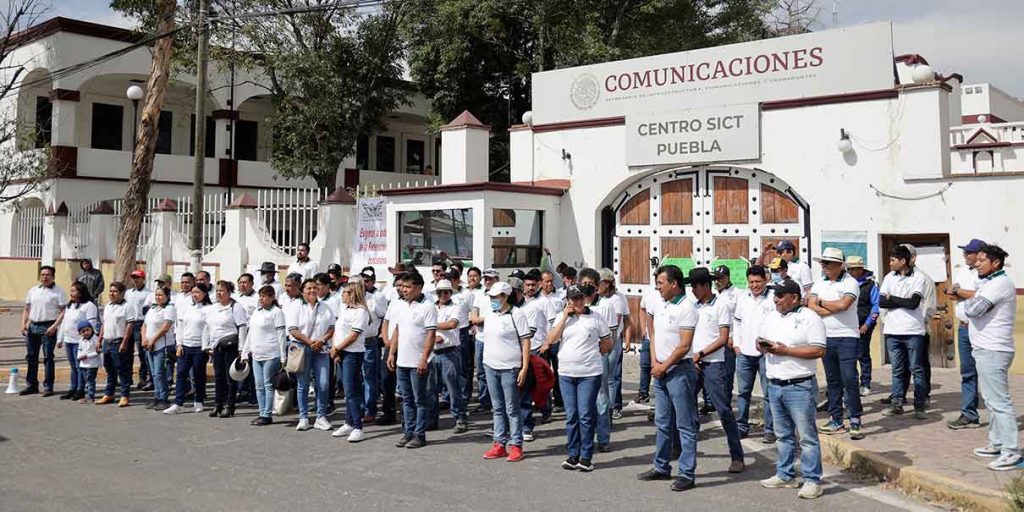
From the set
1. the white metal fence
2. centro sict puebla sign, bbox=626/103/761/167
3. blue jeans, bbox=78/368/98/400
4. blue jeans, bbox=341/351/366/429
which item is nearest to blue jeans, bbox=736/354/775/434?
blue jeans, bbox=341/351/366/429

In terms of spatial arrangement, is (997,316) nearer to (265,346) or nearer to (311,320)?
(311,320)

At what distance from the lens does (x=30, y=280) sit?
23719 millimetres

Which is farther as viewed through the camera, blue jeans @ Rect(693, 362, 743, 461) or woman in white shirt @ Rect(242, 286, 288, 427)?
woman in white shirt @ Rect(242, 286, 288, 427)

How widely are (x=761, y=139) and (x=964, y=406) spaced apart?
20.6ft

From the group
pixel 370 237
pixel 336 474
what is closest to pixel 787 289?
pixel 336 474

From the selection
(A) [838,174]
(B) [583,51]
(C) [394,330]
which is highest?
(B) [583,51]

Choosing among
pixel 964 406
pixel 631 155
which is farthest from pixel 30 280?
pixel 964 406

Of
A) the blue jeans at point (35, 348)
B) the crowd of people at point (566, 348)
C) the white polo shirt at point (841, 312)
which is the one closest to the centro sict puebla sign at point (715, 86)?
the crowd of people at point (566, 348)

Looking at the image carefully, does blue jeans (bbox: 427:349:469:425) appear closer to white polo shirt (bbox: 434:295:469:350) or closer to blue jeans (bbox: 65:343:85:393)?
white polo shirt (bbox: 434:295:469:350)

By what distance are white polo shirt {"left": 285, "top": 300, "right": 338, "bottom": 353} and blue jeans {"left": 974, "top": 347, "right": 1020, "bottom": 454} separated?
615 cm

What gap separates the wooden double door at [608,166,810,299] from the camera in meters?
13.0

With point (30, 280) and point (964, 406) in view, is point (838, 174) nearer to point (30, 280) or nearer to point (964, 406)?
point (964, 406)

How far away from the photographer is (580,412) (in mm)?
6840

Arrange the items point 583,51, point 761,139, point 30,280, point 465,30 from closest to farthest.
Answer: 1. point 761,139
2. point 583,51
3. point 465,30
4. point 30,280
